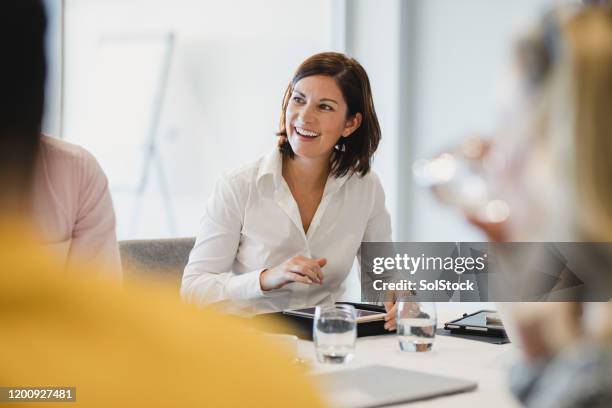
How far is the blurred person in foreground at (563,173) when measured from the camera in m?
0.31

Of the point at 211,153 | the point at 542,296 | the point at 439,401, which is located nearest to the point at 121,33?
the point at 211,153

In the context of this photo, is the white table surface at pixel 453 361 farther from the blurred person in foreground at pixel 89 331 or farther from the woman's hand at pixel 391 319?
the blurred person in foreground at pixel 89 331

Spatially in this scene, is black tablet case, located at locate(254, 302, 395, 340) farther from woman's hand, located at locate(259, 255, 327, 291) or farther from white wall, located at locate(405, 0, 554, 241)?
white wall, located at locate(405, 0, 554, 241)

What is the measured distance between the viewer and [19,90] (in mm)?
315

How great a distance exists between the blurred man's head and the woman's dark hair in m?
1.83

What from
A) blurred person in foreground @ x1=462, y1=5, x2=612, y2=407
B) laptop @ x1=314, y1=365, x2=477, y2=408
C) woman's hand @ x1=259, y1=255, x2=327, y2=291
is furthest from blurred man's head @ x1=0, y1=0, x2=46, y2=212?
woman's hand @ x1=259, y1=255, x2=327, y2=291

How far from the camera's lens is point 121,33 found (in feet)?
12.0

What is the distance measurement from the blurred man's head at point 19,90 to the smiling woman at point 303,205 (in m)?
1.55

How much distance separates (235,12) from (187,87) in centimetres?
39

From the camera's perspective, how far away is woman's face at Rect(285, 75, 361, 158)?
2100 mm

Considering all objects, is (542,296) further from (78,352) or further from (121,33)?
(121,33)

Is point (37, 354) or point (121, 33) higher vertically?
point (121, 33)

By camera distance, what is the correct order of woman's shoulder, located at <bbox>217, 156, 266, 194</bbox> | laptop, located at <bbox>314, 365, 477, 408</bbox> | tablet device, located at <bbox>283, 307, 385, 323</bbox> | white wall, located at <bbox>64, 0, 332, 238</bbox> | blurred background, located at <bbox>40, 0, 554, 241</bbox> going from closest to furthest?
laptop, located at <bbox>314, 365, 477, 408</bbox> < tablet device, located at <bbox>283, 307, 385, 323</bbox> < woman's shoulder, located at <bbox>217, 156, 266, 194</bbox> < blurred background, located at <bbox>40, 0, 554, 241</bbox> < white wall, located at <bbox>64, 0, 332, 238</bbox>

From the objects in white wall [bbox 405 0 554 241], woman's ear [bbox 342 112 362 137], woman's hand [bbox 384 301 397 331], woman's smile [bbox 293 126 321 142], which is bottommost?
woman's hand [bbox 384 301 397 331]
